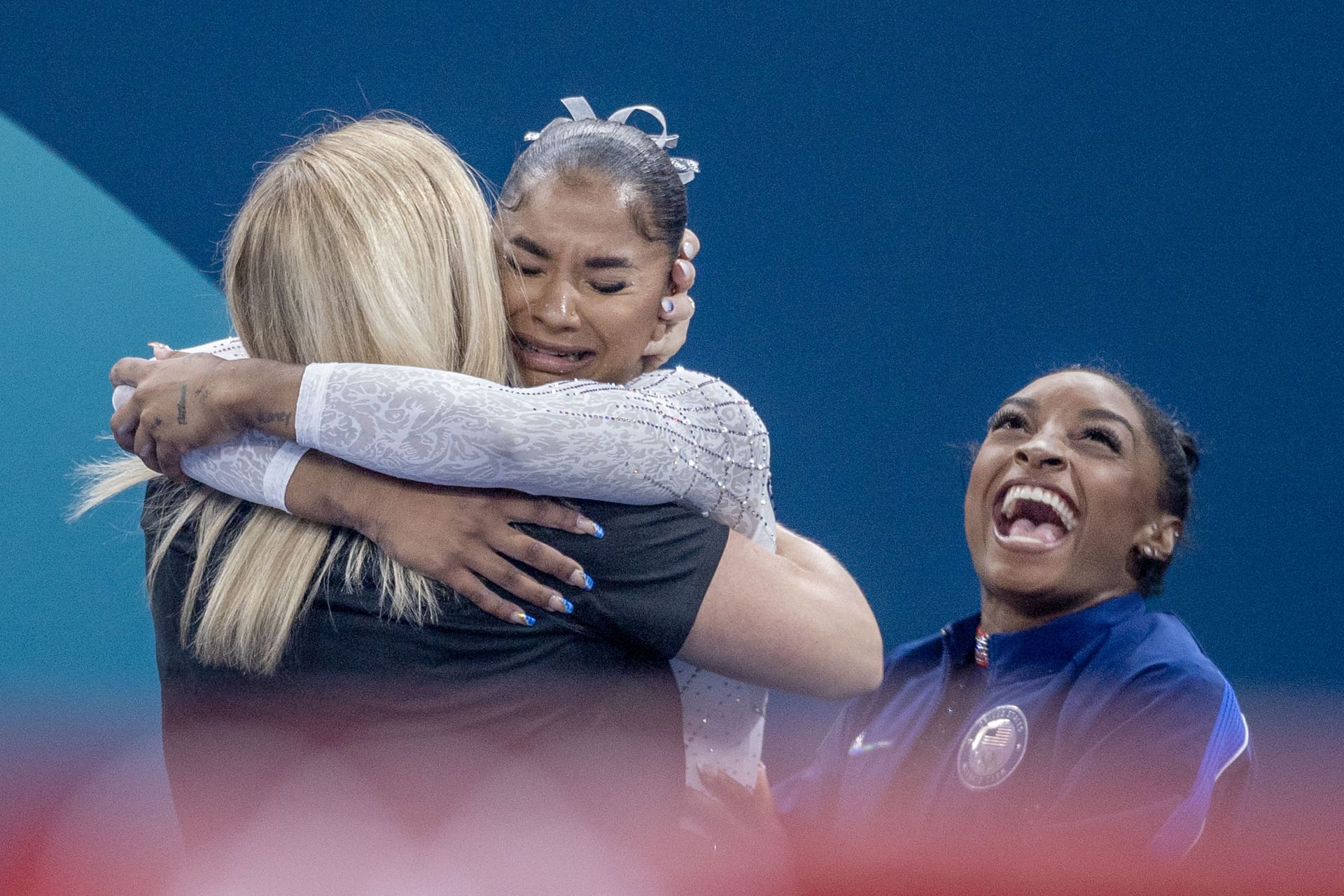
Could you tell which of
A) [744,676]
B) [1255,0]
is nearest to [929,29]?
[1255,0]

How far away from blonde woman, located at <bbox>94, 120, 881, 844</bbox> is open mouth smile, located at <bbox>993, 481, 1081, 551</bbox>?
2.82 ft

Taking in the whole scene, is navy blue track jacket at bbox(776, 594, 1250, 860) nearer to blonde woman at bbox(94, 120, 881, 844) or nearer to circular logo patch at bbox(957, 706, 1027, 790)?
circular logo patch at bbox(957, 706, 1027, 790)

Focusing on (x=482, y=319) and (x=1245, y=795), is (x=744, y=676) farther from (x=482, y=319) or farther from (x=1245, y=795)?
(x=1245, y=795)

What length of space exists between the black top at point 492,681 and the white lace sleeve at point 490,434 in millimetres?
44

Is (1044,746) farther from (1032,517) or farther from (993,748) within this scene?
(1032,517)

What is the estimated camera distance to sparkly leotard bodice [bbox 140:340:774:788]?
972 mm

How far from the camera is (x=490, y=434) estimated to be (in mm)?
966

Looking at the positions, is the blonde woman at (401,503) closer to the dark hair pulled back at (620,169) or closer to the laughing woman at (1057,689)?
the dark hair pulled back at (620,169)

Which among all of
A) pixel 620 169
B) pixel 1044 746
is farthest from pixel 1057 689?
pixel 620 169

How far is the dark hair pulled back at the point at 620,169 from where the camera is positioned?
1512 mm

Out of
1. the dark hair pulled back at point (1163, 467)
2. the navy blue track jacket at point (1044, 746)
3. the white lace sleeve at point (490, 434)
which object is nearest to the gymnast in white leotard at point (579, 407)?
the white lace sleeve at point (490, 434)

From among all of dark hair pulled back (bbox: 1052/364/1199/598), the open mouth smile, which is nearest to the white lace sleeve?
the open mouth smile

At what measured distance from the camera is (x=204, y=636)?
1.05 m

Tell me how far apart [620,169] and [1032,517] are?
87 cm
